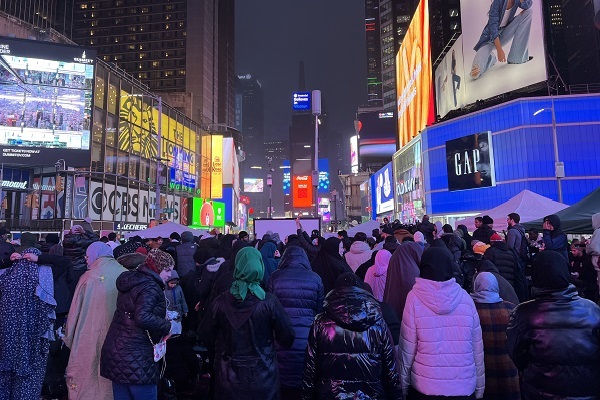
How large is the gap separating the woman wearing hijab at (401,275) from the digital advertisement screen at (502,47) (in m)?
32.6

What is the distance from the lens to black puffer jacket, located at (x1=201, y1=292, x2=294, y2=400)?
3785 millimetres

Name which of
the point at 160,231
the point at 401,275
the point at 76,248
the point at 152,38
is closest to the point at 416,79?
the point at 160,231

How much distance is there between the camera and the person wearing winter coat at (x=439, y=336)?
11.7 feet

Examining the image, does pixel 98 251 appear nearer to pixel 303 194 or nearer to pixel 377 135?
pixel 303 194

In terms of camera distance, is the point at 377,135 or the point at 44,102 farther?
the point at 377,135

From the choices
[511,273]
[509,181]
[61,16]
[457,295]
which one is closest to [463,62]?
[509,181]

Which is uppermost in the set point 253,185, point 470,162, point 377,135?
point 377,135

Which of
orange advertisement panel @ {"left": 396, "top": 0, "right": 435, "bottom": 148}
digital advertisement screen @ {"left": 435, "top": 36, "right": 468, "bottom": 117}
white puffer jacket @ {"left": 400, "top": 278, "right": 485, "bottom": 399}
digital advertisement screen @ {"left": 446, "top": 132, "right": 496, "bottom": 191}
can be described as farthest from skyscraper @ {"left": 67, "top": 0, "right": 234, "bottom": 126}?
white puffer jacket @ {"left": 400, "top": 278, "right": 485, "bottom": 399}

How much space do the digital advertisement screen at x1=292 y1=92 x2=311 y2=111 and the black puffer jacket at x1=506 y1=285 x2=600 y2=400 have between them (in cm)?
2576

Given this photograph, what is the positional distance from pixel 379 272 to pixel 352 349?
3.71 metres

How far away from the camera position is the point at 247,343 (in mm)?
3795

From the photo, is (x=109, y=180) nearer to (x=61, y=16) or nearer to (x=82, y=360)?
(x=82, y=360)

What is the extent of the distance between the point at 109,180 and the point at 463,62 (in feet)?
110

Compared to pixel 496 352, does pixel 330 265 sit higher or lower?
higher
